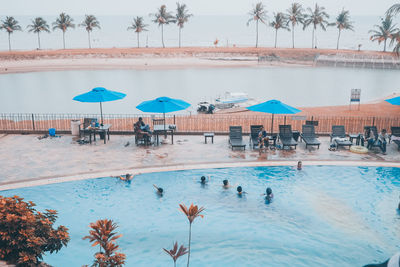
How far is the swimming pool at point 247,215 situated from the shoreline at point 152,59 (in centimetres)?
5506

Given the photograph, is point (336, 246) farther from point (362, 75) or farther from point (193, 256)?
point (362, 75)

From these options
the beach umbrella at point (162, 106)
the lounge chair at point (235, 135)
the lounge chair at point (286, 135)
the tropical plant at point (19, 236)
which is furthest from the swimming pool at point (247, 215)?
the beach umbrella at point (162, 106)

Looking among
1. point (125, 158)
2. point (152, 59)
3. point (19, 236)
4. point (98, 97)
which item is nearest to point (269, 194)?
point (125, 158)

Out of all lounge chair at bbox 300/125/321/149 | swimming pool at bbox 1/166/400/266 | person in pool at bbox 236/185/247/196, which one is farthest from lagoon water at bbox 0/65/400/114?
person in pool at bbox 236/185/247/196

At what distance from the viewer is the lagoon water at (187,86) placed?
121ft

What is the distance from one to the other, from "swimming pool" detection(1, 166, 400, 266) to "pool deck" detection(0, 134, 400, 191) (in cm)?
61

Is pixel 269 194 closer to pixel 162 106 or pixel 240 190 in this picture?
pixel 240 190

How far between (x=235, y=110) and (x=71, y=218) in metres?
21.6

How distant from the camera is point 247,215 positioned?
12641 millimetres

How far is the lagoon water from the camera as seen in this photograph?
121ft

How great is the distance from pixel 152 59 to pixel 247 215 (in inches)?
2733

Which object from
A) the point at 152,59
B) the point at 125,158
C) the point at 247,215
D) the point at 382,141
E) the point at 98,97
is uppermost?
the point at 152,59

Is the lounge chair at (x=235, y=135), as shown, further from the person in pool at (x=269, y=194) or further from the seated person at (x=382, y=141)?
the seated person at (x=382, y=141)

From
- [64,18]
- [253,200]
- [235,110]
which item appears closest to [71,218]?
[253,200]
